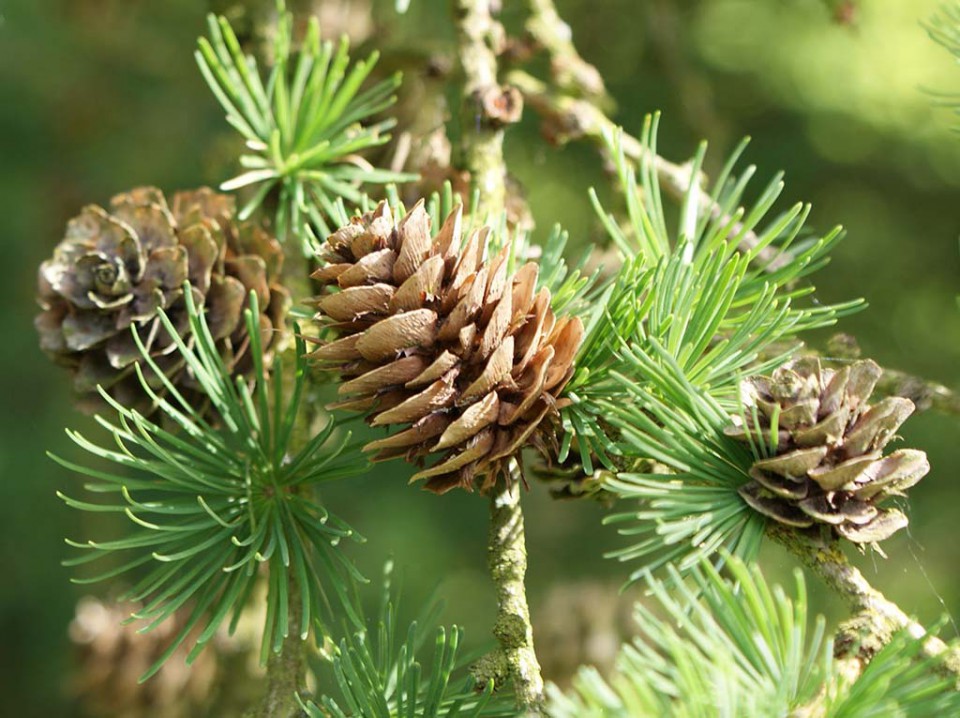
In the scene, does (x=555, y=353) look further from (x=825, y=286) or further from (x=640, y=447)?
(x=825, y=286)

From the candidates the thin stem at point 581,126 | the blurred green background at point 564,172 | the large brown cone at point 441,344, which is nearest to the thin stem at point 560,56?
the thin stem at point 581,126

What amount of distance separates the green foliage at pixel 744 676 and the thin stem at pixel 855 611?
0.05 meters

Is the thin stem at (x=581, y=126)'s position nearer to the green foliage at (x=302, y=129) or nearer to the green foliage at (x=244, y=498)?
the green foliage at (x=302, y=129)

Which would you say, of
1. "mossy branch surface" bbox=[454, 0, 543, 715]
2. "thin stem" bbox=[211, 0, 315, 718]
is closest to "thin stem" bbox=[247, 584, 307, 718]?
"thin stem" bbox=[211, 0, 315, 718]

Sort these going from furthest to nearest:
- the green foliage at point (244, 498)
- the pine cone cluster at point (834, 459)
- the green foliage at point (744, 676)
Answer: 1. the green foliage at point (244, 498)
2. the pine cone cluster at point (834, 459)
3. the green foliage at point (744, 676)

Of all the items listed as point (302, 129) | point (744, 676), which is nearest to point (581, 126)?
point (302, 129)

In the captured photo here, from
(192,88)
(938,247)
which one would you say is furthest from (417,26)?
(938,247)

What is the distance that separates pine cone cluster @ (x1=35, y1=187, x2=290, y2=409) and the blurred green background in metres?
0.21

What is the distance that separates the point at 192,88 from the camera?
5.58ft

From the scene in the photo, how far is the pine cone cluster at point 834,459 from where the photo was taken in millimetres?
522

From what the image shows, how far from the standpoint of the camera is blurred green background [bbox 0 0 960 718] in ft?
4.37

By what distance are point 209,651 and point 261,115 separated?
0.73 meters

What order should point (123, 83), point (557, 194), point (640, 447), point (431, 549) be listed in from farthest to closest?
1. point (123, 83)
2. point (431, 549)
3. point (557, 194)
4. point (640, 447)

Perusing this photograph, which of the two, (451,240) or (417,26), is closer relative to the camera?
(451,240)
